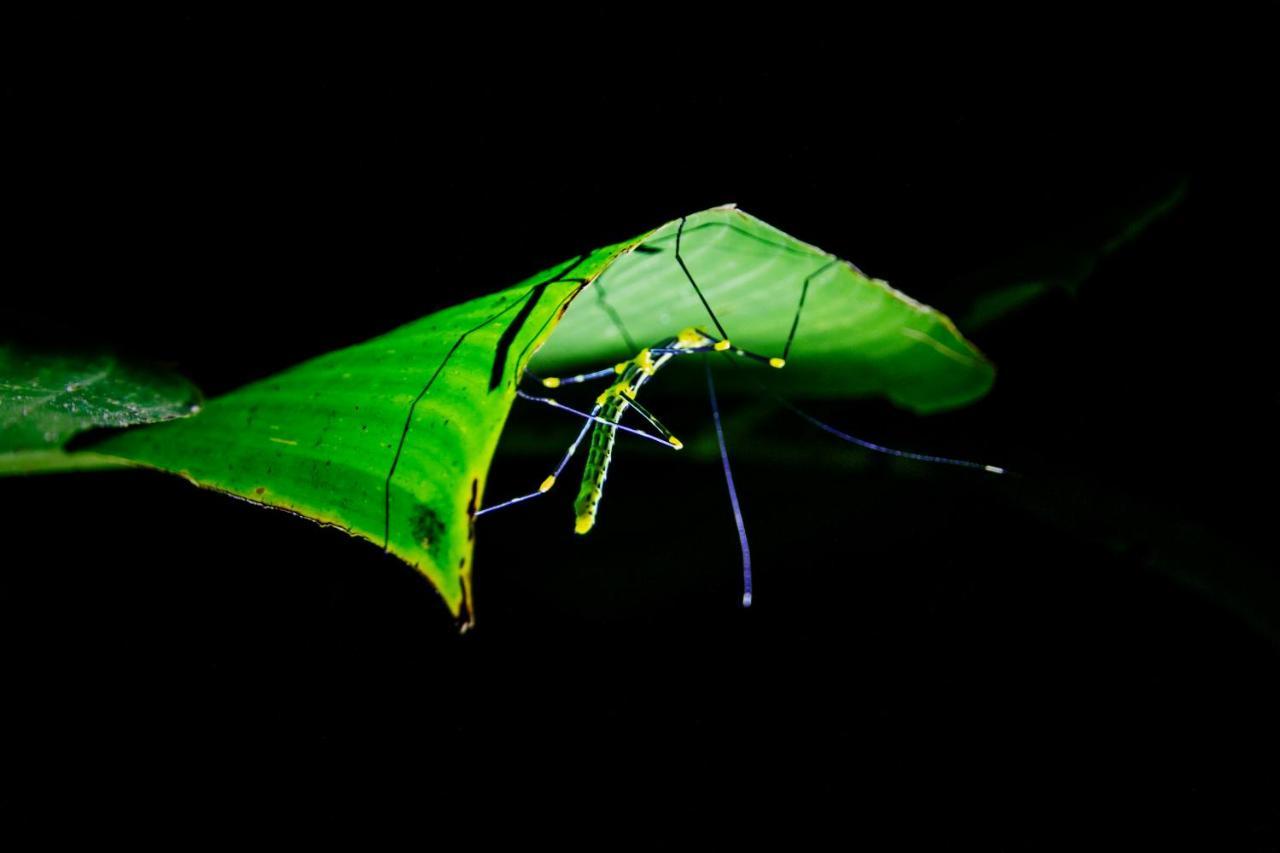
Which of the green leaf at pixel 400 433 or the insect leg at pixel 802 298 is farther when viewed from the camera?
the insect leg at pixel 802 298

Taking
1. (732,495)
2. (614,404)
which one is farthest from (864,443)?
Answer: (614,404)

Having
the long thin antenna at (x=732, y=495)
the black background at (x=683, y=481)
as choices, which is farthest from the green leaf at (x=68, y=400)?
the long thin antenna at (x=732, y=495)

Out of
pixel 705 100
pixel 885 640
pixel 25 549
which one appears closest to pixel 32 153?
pixel 25 549

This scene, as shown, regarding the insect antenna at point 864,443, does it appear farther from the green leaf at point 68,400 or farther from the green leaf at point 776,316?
the green leaf at point 68,400

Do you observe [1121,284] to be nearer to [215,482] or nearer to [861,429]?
[861,429]

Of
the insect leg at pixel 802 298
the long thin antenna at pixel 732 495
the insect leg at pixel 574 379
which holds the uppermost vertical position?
the insect leg at pixel 802 298

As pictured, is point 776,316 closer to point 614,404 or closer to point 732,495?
point 614,404
